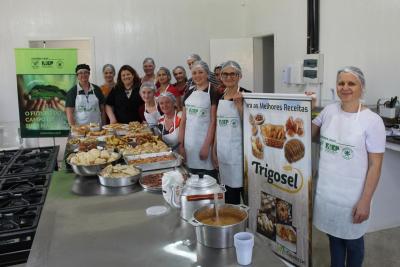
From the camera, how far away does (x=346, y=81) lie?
6.41 ft

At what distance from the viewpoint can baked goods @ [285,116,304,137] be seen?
218 cm

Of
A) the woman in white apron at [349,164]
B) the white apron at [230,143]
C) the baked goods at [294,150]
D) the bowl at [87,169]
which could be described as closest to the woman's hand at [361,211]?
the woman in white apron at [349,164]

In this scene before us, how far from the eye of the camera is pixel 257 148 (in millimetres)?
2494

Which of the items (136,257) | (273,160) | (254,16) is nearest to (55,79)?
(254,16)

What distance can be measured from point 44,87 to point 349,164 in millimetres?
4105

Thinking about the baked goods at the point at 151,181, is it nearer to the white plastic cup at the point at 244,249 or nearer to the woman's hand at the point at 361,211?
the white plastic cup at the point at 244,249

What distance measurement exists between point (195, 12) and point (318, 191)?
4.52m

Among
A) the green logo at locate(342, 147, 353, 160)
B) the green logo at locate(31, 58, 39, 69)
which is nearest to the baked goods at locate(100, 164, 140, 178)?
the green logo at locate(342, 147, 353, 160)

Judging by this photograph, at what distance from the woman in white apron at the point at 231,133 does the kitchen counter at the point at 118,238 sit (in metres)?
1.09

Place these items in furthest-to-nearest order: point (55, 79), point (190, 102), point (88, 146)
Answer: point (55, 79) → point (190, 102) → point (88, 146)

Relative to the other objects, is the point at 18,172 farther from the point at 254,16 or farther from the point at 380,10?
the point at 254,16

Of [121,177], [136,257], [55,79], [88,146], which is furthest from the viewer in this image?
[55,79]

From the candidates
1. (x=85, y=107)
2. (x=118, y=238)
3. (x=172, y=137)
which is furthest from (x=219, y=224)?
(x=85, y=107)

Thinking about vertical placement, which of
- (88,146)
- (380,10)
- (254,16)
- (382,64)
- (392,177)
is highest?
(254,16)
